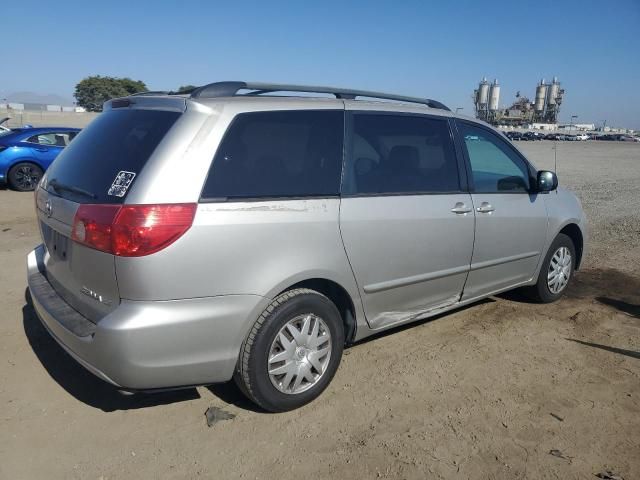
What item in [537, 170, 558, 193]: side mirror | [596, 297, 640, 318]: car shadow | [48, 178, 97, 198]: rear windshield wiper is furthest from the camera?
[596, 297, 640, 318]: car shadow

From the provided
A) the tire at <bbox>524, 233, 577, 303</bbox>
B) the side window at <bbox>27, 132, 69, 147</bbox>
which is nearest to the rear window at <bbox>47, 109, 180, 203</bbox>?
the tire at <bbox>524, 233, 577, 303</bbox>

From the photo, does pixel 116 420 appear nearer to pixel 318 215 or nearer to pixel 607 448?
pixel 318 215

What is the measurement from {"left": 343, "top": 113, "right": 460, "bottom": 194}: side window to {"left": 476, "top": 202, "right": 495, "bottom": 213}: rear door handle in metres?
0.26

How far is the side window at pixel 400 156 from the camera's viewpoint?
341 cm

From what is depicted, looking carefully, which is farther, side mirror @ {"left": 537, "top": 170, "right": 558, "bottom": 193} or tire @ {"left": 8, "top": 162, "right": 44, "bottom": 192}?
tire @ {"left": 8, "top": 162, "right": 44, "bottom": 192}

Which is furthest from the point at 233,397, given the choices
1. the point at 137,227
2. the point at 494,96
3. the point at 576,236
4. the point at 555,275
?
the point at 494,96

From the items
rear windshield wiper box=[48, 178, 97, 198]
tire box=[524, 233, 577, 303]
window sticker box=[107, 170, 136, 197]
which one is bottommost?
tire box=[524, 233, 577, 303]

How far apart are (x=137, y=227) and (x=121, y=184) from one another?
0.95 ft

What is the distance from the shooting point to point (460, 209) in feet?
12.9

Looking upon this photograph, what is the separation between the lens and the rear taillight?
2.52m

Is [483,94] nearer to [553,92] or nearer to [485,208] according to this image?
[553,92]

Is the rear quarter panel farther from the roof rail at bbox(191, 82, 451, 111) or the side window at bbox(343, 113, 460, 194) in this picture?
the roof rail at bbox(191, 82, 451, 111)

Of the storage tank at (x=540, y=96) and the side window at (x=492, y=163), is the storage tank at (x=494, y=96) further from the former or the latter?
the side window at (x=492, y=163)

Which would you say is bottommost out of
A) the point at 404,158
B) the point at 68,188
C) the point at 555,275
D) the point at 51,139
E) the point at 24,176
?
the point at 555,275
